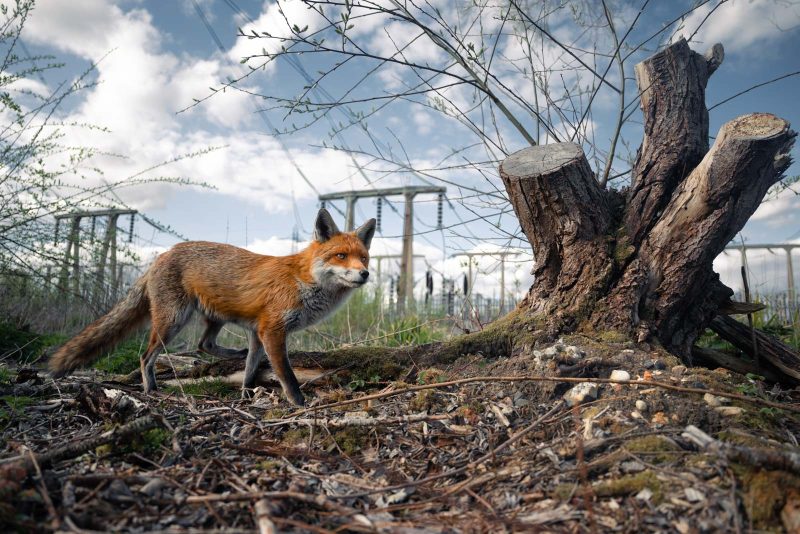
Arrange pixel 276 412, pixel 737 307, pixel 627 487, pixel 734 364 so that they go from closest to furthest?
pixel 627 487
pixel 276 412
pixel 737 307
pixel 734 364

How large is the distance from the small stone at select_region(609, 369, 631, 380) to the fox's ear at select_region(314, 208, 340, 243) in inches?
107

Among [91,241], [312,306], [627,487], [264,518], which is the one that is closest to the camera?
[264,518]

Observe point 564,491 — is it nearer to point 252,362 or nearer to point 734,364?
point 252,362

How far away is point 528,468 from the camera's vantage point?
264cm

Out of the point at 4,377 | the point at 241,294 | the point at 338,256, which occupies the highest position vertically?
the point at 338,256

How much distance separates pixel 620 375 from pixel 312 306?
2695mm

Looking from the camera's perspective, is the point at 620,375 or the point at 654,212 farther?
the point at 654,212

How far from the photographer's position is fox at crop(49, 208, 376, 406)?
4707mm

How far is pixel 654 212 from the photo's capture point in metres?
4.76

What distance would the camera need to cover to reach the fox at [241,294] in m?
4.71

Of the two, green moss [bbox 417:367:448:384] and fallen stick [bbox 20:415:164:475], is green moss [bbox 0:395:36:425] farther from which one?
green moss [bbox 417:367:448:384]

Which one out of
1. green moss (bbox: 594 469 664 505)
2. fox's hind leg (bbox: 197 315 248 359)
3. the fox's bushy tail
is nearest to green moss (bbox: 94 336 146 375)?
the fox's bushy tail

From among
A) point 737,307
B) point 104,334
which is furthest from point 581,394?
point 104,334

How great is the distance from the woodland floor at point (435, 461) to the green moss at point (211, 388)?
0.65 m
